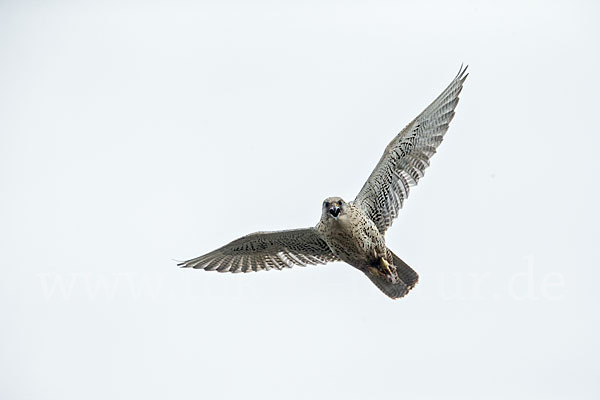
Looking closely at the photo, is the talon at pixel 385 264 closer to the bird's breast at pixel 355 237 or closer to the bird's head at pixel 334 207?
the bird's breast at pixel 355 237

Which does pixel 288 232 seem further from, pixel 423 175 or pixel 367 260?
pixel 423 175

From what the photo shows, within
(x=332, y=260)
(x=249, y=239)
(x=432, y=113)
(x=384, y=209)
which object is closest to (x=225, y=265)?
(x=249, y=239)

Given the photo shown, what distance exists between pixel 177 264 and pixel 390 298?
330 centimetres

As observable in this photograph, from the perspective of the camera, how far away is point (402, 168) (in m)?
13.1

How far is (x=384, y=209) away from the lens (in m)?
13.0

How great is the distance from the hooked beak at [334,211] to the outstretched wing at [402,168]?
99 centimetres

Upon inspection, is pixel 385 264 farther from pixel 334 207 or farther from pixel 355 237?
pixel 334 207

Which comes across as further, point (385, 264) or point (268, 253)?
point (268, 253)

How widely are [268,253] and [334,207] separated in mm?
2088

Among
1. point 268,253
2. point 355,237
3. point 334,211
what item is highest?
point 268,253

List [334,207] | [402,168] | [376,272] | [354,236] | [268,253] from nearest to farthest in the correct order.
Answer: [334,207]
[354,236]
[376,272]
[402,168]
[268,253]

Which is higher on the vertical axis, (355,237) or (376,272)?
(355,237)

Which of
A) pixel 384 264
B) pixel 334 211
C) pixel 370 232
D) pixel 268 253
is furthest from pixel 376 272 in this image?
pixel 268 253

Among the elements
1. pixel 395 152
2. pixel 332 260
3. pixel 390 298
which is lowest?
pixel 390 298
